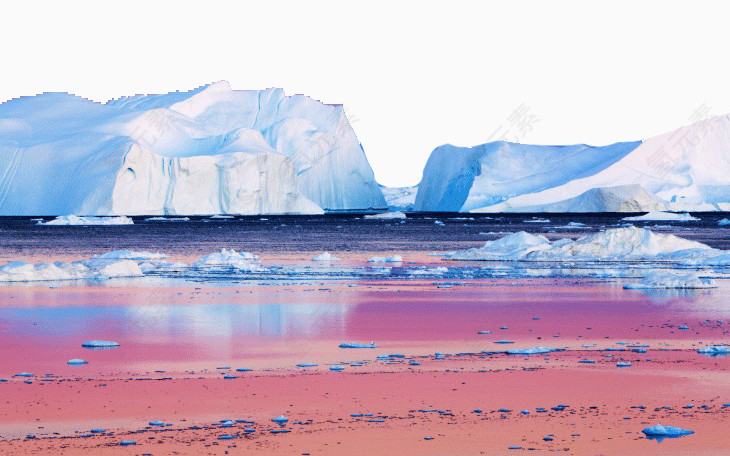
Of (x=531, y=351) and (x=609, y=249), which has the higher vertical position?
(x=609, y=249)

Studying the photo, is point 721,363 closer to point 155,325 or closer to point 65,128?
point 155,325

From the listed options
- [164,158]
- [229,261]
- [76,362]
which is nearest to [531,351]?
[76,362]

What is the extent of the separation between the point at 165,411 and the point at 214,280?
11.9 m

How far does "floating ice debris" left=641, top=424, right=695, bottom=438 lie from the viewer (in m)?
6.66

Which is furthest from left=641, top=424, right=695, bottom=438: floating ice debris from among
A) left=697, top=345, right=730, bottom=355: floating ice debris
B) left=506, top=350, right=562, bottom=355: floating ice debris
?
left=697, top=345, right=730, bottom=355: floating ice debris

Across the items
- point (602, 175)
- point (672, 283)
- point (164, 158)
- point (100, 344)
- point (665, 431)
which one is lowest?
point (665, 431)

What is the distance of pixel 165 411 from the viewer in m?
7.38

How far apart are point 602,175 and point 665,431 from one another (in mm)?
63595

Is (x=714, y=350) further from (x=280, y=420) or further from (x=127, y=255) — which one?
(x=127, y=255)

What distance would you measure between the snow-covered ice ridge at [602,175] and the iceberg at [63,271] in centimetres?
4861

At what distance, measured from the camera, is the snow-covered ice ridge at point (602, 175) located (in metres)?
67.2

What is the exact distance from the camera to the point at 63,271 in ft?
62.6

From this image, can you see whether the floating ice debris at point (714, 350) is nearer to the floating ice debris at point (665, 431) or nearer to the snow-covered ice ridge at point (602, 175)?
the floating ice debris at point (665, 431)

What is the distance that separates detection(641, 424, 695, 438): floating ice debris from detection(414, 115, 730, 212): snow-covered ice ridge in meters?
59.6
